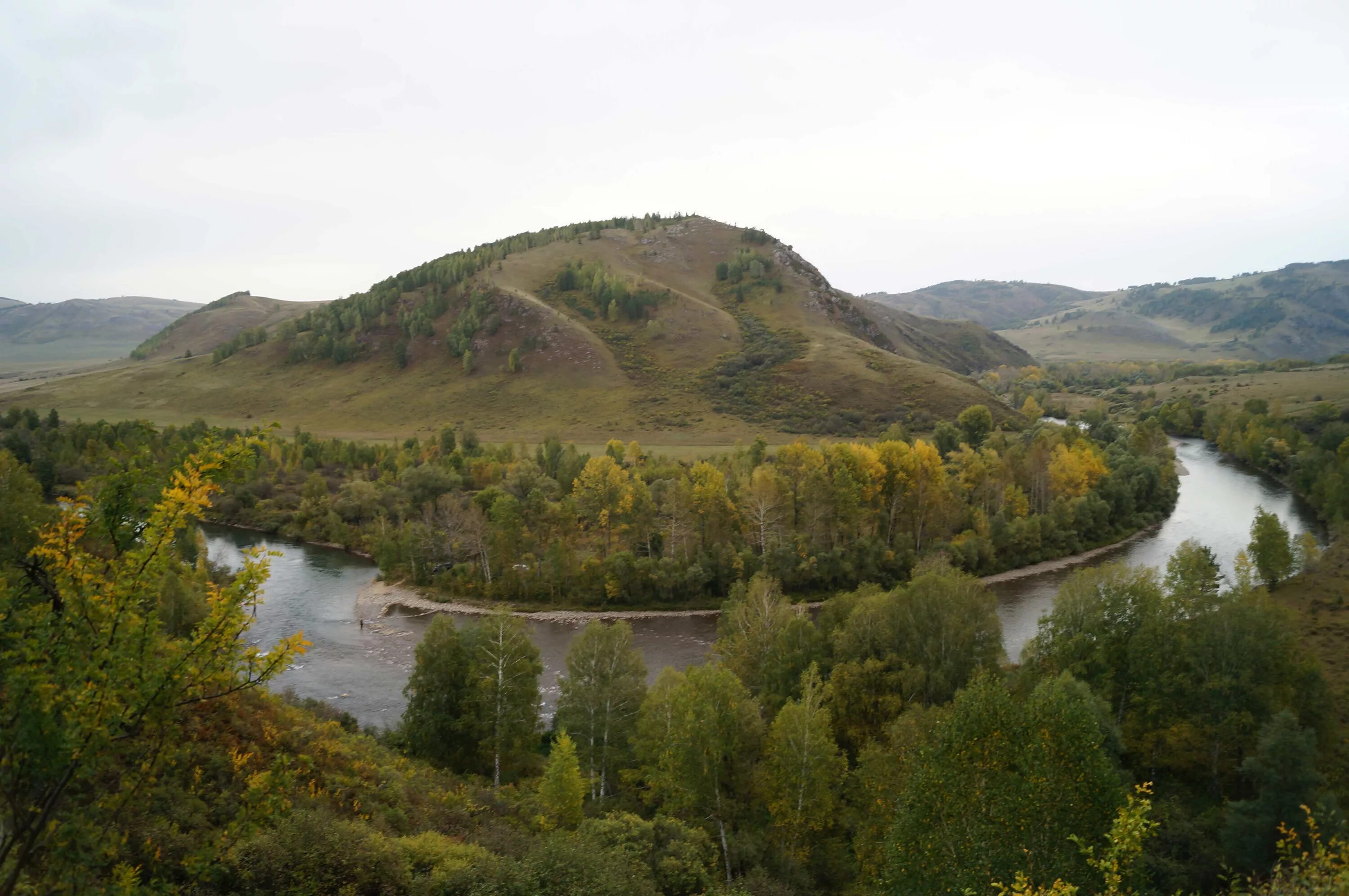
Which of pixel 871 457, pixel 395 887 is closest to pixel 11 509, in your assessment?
pixel 395 887

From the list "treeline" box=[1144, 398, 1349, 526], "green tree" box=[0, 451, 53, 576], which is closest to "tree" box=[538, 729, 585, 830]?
"green tree" box=[0, 451, 53, 576]

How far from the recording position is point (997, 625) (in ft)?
99.5

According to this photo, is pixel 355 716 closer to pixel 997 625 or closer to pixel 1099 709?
pixel 997 625

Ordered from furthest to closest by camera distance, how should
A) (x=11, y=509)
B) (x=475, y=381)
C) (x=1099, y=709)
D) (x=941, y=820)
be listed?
(x=475, y=381) → (x=11, y=509) → (x=1099, y=709) → (x=941, y=820)

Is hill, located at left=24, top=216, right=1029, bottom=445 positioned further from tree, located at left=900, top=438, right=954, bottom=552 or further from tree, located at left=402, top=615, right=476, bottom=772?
tree, located at left=402, top=615, right=476, bottom=772

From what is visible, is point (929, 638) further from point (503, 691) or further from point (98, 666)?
point (98, 666)

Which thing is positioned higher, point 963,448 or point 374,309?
point 374,309

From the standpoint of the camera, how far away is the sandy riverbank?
53.5 meters

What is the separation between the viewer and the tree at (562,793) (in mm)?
21500

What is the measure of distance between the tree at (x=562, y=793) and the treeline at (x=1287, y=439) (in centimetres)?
6885

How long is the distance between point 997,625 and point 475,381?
122m

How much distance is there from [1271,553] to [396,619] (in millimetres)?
58122

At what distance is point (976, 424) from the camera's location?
88.5m

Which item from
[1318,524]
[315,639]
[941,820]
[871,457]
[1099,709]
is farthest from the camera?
[1318,524]
